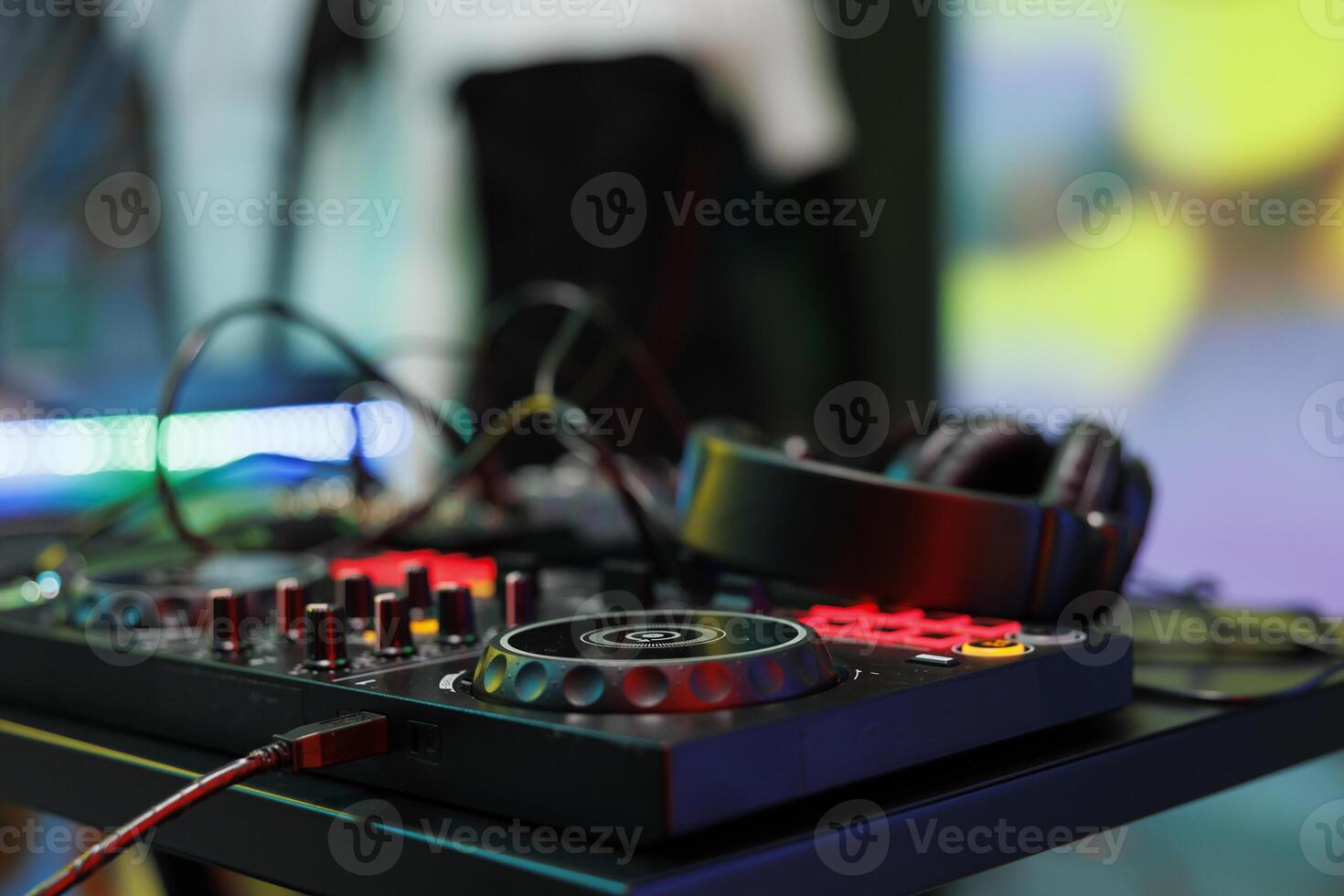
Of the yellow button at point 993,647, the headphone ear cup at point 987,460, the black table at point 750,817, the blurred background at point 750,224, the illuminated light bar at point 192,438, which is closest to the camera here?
the black table at point 750,817

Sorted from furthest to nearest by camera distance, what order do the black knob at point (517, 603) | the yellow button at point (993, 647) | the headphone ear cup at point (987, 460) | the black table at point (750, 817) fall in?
the headphone ear cup at point (987, 460) < the black knob at point (517, 603) < the yellow button at point (993, 647) < the black table at point (750, 817)

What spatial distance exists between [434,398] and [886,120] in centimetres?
91

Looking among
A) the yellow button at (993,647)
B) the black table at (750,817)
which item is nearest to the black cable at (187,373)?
the black table at (750,817)

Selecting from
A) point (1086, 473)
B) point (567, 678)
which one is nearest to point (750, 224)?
point (1086, 473)

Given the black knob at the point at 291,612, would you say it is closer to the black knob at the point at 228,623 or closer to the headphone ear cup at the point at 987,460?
the black knob at the point at 228,623

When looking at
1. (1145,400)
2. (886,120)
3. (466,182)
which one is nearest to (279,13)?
(466,182)

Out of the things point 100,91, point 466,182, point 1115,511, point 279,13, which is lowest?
point 1115,511

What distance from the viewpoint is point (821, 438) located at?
1.75 m

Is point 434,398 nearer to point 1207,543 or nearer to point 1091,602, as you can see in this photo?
point 1207,543

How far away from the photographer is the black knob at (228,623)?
63 cm

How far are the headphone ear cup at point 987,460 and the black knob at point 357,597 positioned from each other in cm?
32

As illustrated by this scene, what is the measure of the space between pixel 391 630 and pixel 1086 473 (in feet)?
1.26

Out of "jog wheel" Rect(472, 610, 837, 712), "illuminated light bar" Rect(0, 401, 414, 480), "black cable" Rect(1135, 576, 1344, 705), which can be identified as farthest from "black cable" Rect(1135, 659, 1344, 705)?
"illuminated light bar" Rect(0, 401, 414, 480)

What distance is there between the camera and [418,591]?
0.68 metres
